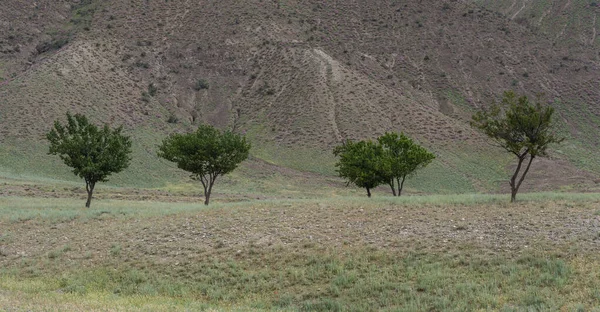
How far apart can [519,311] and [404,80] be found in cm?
9087

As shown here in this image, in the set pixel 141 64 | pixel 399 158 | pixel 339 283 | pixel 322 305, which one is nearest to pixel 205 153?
pixel 399 158

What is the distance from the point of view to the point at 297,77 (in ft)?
298

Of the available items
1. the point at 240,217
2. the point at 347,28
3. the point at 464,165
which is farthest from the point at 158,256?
the point at 347,28

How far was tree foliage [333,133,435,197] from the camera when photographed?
38938mm

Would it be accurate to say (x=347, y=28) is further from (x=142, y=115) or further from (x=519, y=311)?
(x=519, y=311)

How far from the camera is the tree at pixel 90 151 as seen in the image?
3341 centimetres

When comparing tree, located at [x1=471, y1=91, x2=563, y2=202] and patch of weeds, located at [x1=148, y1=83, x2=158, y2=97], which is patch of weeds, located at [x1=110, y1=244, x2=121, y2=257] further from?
patch of weeds, located at [x1=148, y1=83, x2=158, y2=97]

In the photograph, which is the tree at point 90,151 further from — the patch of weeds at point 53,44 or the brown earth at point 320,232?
the patch of weeds at point 53,44

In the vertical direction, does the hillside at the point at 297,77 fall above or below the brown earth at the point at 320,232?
above

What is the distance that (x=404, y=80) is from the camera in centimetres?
9838

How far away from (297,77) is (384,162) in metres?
54.9

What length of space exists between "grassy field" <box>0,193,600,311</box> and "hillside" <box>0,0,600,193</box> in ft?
137

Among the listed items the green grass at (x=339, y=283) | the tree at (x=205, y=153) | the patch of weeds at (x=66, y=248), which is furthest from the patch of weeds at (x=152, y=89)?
the green grass at (x=339, y=283)

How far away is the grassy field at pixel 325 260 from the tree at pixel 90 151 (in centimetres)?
1140
